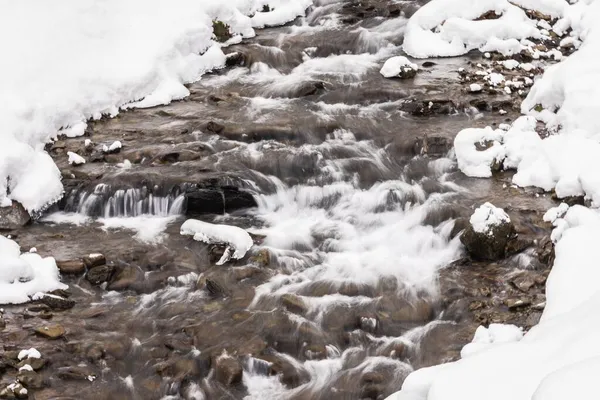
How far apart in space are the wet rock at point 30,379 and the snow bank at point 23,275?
3.60ft

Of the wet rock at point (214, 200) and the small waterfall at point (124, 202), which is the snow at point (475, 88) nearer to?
the wet rock at point (214, 200)

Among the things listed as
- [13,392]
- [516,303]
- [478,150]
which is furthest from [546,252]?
[13,392]

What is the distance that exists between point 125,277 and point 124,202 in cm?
152

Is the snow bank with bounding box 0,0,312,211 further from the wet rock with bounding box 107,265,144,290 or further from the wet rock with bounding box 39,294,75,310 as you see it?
the wet rock with bounding box 39,294,75,310

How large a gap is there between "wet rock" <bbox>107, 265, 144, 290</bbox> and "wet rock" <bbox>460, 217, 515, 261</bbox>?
319 cm

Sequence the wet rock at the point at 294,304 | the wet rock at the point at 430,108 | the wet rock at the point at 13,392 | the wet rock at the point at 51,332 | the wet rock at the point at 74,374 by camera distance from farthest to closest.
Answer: the wet rock at the point at 430,108 < the wet rock at the point at 294,304 < the wet rock at the point at 51,332 < the wet rock at the point at 74,374 < the wet rock at the point at 13,392

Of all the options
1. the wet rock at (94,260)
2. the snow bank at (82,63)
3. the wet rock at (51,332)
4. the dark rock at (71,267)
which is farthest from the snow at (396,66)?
the wet rock at (51,332)

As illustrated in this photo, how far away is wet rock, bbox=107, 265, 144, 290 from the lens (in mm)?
6879

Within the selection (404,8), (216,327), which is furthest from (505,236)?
(404,8)

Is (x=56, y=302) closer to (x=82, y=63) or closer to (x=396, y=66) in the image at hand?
(x=82, y=63)

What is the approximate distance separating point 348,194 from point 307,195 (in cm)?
48

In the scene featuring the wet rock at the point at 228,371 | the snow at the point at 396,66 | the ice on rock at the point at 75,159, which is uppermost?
the snow at the point at 396,66

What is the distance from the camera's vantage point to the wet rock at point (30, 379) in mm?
5480

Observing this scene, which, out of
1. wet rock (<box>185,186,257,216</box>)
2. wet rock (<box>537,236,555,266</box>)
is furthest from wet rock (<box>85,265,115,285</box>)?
wet rock (<box>537,236,555,266</box>)
